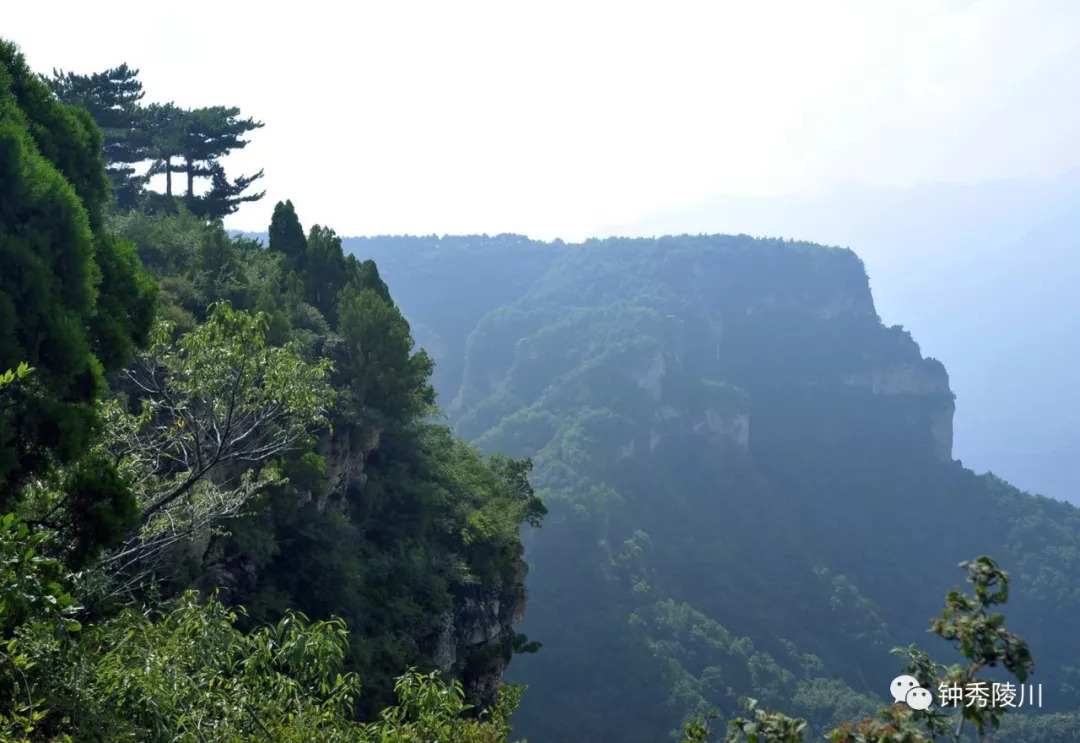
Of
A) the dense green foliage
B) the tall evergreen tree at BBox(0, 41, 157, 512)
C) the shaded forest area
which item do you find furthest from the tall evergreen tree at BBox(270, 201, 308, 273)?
the tall evergreen tree at BBox(0, 41, 157, 512)

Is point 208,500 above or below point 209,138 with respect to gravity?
below

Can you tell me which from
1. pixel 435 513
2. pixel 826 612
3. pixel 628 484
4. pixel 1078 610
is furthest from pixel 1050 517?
pixel 435 513

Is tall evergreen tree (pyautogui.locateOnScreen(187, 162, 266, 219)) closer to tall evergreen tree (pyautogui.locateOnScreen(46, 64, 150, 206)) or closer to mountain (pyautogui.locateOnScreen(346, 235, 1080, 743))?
tall evergreen tree (pyautogui.locateOnScreen(46, 64, 150, 206))

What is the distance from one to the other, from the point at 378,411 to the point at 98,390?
12.5m

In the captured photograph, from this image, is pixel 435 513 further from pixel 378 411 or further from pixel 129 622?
pixel 129 622

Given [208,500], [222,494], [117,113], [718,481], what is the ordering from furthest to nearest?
1. [718,481]
2. [117,113]
3. [222,494]
4. [208,500]

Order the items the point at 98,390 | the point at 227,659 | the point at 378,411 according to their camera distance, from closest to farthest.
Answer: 1. the point at 227,659
2. the point at 98,390
3. the point at 378,411

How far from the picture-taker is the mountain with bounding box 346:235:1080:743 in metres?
61.4

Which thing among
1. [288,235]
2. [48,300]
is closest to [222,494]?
[48,300]

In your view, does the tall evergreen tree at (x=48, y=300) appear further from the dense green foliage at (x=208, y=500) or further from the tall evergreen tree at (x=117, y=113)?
the tall evergreen tree at (x=117, y=113)

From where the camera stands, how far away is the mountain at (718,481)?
201 feet

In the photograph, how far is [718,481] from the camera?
98.0 meters

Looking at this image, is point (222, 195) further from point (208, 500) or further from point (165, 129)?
point (208, 500)

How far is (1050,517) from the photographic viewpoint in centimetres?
9144
